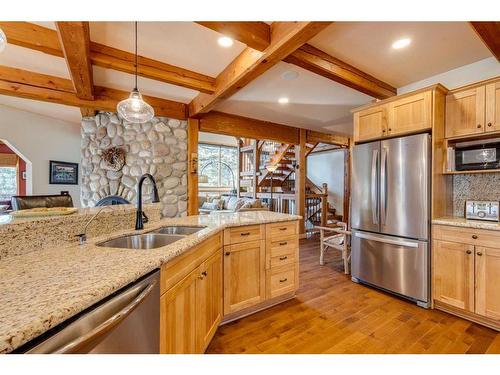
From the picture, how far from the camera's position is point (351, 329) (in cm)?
203

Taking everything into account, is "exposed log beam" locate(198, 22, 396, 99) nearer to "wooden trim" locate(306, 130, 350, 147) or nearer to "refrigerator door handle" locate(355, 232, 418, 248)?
"refrigerator door handle" locate(355, 232, 418, 248)

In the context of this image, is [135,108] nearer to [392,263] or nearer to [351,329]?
[351,329]

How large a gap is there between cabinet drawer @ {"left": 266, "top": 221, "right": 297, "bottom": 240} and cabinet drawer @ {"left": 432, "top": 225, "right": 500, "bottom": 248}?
137 centimetres

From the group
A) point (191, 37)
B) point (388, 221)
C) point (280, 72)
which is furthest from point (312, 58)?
point (388, 221)

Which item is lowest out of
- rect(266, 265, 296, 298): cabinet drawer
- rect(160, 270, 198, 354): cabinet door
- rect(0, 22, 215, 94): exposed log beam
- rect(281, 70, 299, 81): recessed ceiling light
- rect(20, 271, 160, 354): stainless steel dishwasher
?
rect(266, 265, 296, 298): cabinet drawer

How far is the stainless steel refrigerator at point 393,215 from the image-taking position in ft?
7.88

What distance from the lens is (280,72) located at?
2834mm

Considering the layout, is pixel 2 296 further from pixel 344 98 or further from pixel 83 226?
pixel 344 98

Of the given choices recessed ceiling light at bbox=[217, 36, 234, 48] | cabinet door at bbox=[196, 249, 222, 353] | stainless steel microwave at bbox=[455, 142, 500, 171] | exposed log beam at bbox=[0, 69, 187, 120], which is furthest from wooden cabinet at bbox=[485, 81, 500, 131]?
exposed log beam at bbox=[0, 69, 187, 120]

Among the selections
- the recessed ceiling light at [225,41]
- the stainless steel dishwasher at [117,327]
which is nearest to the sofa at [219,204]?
the recessed ceiling light at [225,41]

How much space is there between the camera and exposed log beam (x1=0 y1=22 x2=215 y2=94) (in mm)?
2025

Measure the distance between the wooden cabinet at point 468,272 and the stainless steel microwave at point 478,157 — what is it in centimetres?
65

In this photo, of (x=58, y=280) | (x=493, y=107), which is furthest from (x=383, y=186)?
(x=58, y=280)

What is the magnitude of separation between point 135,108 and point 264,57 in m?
1.26
